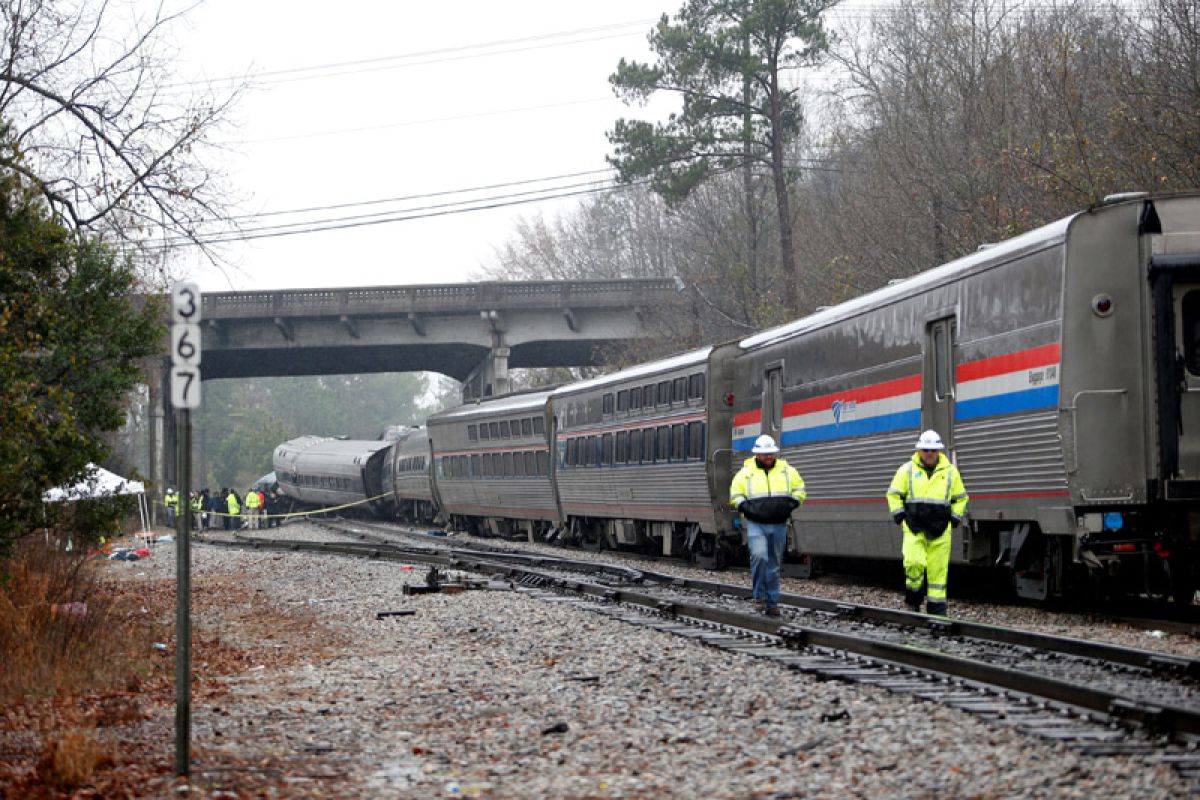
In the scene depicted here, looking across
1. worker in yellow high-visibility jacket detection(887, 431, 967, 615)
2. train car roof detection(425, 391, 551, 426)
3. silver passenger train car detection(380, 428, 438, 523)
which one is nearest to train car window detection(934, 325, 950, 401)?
worker in yellow high-visibility jacket detection(887, 431, 967, 615)

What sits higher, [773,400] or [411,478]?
[773,400]

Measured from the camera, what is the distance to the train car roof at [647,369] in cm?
2388

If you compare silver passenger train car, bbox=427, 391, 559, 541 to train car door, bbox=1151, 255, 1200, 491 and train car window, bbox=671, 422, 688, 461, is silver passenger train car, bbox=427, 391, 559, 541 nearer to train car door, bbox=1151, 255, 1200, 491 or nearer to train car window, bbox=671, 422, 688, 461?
train car window, bbox=671, 422, 688, 461

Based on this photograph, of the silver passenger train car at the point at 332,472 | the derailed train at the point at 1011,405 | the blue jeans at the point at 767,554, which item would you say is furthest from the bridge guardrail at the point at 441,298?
the blue jeans at the point at 767,554

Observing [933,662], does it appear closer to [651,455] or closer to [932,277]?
[932,277]

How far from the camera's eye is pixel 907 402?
52.7 ft

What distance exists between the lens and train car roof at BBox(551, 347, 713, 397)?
23.9 m

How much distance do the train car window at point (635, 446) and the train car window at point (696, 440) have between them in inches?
113

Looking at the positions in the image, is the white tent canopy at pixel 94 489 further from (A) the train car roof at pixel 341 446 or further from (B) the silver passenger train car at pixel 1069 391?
(A) the train car roof at pixel 341 446

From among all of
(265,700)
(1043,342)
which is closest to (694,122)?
(1043,342)

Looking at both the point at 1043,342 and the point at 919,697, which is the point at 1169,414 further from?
the point at 919,697

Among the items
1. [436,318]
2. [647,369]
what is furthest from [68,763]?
[436,318]

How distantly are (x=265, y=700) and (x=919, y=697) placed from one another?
455cm

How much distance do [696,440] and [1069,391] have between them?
1106 centimetres
